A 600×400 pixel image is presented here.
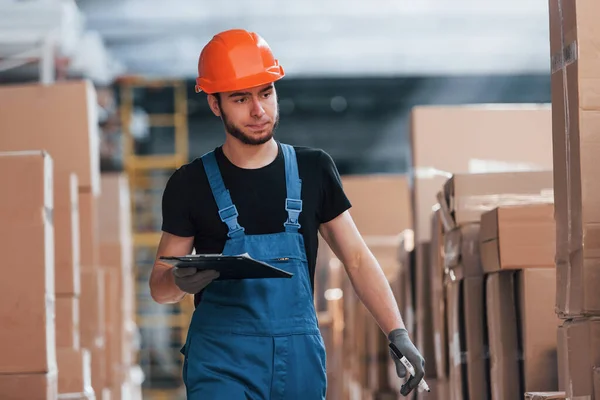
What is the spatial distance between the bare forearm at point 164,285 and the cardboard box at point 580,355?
1.09 m

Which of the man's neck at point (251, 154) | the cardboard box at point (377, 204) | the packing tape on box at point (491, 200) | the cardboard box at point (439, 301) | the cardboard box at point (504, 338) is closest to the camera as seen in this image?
the man's neck at point (251, 154)

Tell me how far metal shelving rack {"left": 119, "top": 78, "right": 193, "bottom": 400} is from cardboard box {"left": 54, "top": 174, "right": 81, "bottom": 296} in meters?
8.78

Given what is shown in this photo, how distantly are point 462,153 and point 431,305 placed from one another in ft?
3.92

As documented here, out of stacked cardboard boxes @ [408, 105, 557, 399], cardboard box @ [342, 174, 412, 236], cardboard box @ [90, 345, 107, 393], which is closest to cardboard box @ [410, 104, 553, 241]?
stacked cardboard boxes @ [408, 105, 557, 399]

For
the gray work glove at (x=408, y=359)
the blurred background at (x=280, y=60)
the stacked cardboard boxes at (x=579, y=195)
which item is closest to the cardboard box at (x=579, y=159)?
the stacked cardboard boxes at (x=579, y=195)

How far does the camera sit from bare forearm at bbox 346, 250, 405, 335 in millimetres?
3213

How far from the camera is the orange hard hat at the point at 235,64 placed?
318cm

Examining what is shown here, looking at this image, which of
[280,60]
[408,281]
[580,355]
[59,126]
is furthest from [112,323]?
[280,60]

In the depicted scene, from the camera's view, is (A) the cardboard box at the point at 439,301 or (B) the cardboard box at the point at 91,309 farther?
(B) the cardboard box at the point at 91,309

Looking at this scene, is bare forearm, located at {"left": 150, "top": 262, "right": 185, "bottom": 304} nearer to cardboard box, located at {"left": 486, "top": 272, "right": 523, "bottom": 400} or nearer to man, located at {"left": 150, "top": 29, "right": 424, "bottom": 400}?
man, located at {"left": 150, "top": 29, "right": 424, "bottom": 400}

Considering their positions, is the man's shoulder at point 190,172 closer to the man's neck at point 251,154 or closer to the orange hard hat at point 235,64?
the man's neck at point 251,154

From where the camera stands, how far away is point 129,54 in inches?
510

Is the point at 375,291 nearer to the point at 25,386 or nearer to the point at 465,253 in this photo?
the point at 465,253

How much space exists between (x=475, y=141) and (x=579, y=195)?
3.40m
